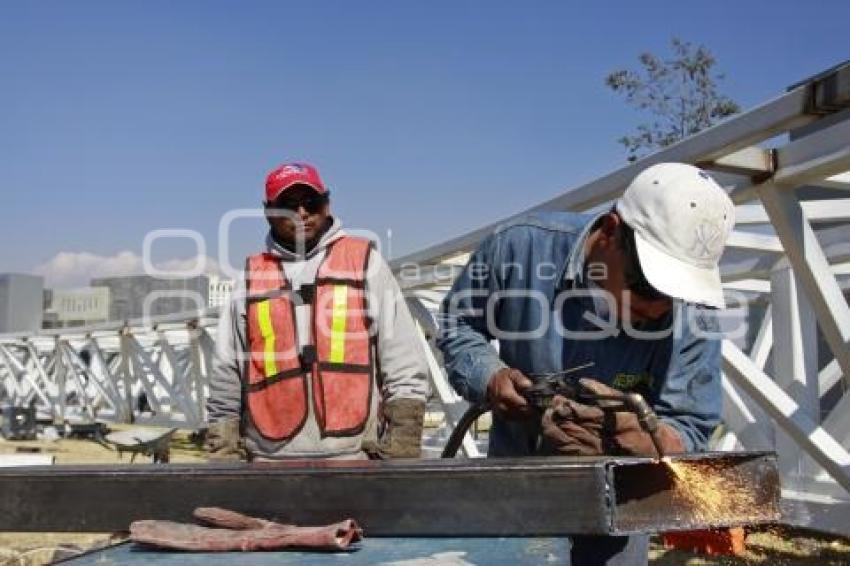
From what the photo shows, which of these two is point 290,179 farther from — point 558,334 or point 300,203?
point 558,334

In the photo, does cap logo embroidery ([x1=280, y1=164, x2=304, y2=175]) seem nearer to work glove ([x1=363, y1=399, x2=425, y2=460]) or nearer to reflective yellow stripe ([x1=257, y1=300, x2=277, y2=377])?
reflective yellow stripe ([x1=257, y1=300, x2=277, y2=377])

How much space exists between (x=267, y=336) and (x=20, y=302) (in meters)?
31.9

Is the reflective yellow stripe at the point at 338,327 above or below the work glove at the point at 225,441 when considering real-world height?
above

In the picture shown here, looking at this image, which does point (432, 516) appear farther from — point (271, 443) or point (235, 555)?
point (271, 443)

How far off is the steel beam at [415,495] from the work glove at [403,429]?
125 cm

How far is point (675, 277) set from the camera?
83.6 inches

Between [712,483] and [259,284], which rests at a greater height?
[259,284]

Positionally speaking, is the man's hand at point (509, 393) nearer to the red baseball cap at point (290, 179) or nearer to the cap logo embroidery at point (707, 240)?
the cap logo embroidery at point (707, 240)

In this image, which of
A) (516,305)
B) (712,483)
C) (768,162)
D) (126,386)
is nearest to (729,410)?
(768,162)

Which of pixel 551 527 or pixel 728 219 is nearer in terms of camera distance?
pixel 551 527

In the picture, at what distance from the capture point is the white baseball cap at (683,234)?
2.12m

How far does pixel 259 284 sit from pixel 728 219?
1.73 m

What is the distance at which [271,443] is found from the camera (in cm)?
319

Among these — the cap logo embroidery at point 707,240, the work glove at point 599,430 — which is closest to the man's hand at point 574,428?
the work glove at point 599,430
